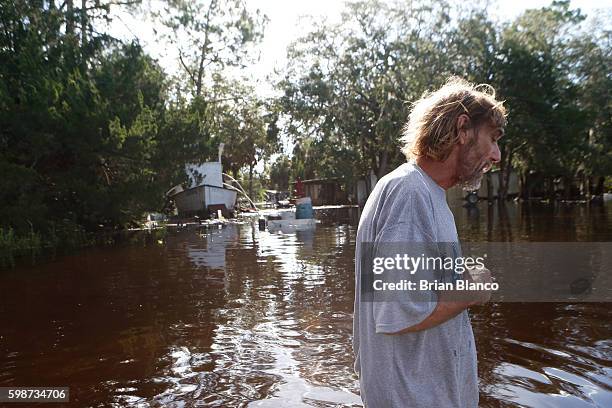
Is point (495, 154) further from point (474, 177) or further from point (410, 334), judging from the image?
point (410, 334)

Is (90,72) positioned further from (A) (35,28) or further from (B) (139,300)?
(B) (139,300)

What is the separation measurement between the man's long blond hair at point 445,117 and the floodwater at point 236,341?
10.3ft

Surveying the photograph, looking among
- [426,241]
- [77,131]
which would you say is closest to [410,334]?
[426,241]

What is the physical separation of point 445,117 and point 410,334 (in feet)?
2.33

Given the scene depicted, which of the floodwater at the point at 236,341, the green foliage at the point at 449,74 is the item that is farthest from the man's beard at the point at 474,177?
the green foliage at the point at 449,74

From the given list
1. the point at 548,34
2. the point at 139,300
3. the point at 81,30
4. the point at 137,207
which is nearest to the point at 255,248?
the point at 137,207

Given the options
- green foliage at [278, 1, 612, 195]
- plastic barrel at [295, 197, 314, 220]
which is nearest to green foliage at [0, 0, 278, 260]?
plastic barrel at [295, 197, 314, 220]

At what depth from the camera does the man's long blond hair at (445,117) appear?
173 centimetres

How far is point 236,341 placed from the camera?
6199mm

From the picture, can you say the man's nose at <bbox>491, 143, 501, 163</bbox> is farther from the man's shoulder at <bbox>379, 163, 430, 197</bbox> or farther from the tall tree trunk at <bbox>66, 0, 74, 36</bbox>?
the tall tree trunk at <bbox>66, 0, 74, 36</bbox>

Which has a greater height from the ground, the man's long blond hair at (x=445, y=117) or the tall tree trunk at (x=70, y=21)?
the tall tree trunk at (x=70, y=21)

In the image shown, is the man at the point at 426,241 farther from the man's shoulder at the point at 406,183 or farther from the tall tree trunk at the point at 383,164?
the tall tree trunk at the point at 383,164

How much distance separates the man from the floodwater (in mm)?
2847

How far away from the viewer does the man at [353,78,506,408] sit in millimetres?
1568
